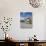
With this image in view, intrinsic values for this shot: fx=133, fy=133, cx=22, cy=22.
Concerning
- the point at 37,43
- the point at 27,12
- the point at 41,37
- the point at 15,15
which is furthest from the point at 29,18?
the point at 37,43

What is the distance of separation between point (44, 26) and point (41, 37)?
46 cm

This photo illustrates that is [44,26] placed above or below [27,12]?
below

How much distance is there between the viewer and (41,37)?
528cm

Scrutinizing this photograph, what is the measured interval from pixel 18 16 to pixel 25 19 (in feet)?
0.99

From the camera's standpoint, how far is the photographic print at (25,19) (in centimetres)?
519

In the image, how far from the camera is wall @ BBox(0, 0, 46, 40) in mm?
5098

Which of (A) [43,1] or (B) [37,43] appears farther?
(A) [43,1]

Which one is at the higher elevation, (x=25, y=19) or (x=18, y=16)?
(x=18, y=16)

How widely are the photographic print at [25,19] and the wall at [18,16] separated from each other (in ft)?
0.39

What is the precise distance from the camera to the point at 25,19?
5227 mm

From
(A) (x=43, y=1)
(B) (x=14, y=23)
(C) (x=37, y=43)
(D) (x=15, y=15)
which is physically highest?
(A) (x=43, y=1)

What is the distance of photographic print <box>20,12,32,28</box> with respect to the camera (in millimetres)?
5191

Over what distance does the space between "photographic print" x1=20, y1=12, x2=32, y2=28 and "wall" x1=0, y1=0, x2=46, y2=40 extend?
0.12 m

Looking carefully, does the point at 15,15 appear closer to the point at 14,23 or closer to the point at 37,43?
the point at 14,23
